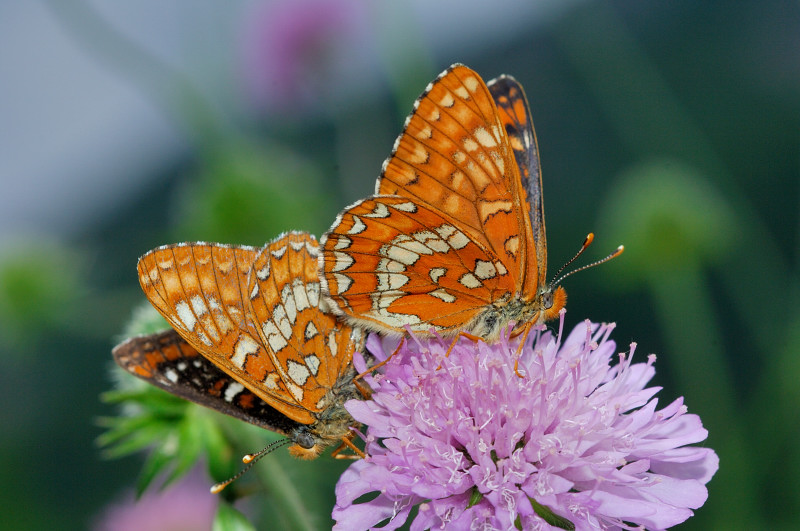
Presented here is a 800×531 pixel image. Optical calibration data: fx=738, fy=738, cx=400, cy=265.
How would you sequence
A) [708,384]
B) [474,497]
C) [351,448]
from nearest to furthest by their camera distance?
[474,497] → [351,448] → [708,384]

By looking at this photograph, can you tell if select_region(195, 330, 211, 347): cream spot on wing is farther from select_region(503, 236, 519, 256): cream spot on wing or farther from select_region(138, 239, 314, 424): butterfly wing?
select_region(503, 236, 519, 256): cream spot on wing

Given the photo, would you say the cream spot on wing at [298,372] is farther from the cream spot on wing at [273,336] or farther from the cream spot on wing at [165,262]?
the cream spot on wing at [165,262]

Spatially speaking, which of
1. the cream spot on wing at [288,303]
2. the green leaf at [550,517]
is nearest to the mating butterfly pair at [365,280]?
the cream spot on wing at [288,303]

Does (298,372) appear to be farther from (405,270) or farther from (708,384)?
(708,384)

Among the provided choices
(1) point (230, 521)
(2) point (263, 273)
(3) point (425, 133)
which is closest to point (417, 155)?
(3) point (425, 133)

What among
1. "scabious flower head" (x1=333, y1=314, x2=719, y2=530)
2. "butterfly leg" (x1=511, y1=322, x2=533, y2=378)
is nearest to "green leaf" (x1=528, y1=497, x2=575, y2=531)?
"scabious flower head" (x1=333, y1=314, x2=719, y2=530)

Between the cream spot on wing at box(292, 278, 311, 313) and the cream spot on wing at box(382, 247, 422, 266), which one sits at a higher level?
the cream spot on wing at box(292, 278, 311, 313)

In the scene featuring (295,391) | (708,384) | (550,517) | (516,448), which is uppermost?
(295,391)
